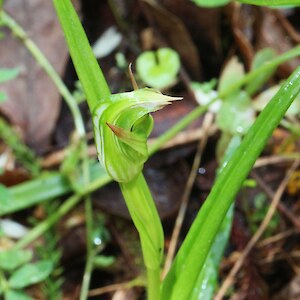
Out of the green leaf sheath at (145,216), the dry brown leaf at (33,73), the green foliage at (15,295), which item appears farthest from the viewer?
the dry brown leaf at (33,73)

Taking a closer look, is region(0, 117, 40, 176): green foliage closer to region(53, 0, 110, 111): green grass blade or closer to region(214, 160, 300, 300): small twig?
region(214, 160, 300, 300): small twig

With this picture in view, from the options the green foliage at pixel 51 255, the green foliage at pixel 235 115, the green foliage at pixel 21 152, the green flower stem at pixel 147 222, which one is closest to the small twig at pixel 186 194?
the green foliage at pixel 235 115

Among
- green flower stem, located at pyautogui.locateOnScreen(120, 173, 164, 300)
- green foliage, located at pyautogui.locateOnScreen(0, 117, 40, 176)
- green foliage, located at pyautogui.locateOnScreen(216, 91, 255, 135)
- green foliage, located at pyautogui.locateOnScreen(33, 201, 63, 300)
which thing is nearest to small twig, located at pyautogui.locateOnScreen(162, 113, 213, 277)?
green foliage, located at pyautogui.locateOnScreen(216, 91, 255, 135)

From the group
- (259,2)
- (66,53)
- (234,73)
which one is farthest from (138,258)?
(259,2)

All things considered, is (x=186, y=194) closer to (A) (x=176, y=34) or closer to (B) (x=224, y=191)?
(A) (x=176, y=34)

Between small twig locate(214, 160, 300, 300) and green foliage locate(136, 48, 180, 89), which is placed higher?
green foliage locate(136, 48, 180, 89)

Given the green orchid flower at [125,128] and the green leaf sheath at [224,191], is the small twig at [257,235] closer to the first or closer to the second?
the green leaf sheath at [224,191]
